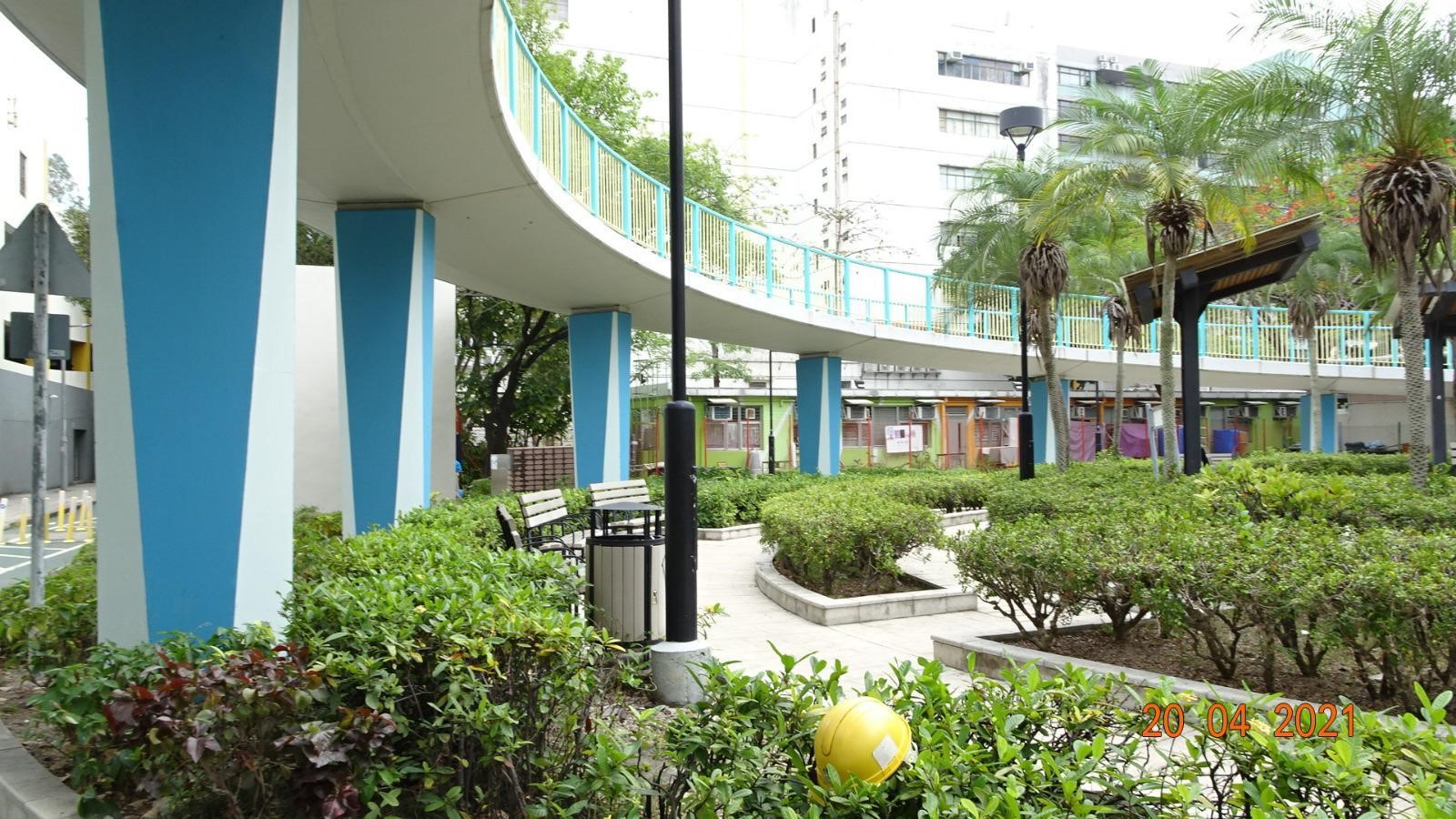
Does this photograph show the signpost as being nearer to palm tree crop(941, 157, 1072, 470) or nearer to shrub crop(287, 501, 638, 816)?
shrub crop(287, 501, 638, 816)

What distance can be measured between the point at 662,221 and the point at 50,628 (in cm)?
1083

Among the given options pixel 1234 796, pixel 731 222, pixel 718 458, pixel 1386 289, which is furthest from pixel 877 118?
pixel 1234 796

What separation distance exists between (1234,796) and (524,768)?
2534mm

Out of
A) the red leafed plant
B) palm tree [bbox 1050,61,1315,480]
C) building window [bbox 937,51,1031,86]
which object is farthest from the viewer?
building window [bbox 937,51,1031,86]

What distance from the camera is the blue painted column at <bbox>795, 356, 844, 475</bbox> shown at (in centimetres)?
2312

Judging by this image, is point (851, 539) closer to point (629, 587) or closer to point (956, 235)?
point (629, 587)

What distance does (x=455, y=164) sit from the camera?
9.76 meters

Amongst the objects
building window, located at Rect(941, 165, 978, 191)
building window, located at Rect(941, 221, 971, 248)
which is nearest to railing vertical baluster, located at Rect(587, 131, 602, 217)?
building window, located at Rect(941, 221, 971, 248)

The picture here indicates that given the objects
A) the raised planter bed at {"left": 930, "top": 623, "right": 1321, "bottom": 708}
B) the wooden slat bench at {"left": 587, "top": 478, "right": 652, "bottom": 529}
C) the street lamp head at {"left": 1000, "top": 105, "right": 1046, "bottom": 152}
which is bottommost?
the raised planter bed at {"left": 930, "top": 623, "right": 1321, "bottom": 708}

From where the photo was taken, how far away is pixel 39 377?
6996mm

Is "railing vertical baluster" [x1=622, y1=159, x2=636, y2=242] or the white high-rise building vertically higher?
the white high-rise building

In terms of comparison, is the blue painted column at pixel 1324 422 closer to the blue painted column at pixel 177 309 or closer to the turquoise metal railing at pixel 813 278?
the turquoise metal railing at pixel 813 278

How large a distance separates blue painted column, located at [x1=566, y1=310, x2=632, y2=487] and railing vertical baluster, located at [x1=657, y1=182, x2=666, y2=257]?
2.86 metres

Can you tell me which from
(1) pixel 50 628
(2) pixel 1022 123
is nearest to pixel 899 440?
(2) pixel 1022 123
